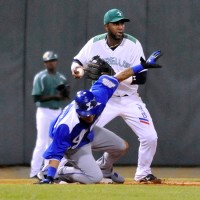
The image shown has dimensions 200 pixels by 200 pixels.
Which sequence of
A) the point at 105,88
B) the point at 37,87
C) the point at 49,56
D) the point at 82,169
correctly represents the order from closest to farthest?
the point at 105,88
the point at 82,169
the point at 37,87
the point at 49,56

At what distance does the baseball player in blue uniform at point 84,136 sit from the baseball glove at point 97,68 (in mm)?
225

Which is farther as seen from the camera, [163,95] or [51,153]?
[163,95]

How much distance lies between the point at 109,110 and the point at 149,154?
686 millimetres

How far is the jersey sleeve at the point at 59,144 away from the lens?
1093cm

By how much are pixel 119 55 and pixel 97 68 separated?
381 mm

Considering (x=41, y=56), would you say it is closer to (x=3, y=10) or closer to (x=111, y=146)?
(x=3, y=10)

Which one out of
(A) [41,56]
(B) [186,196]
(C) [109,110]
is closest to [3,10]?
(A) [41,56]

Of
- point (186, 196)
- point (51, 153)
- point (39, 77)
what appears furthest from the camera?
point (39, 77)

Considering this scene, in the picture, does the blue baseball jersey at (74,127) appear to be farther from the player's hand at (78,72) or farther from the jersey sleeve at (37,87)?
the jersey sleeve at (37,87)

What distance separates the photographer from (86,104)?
35.8 ft

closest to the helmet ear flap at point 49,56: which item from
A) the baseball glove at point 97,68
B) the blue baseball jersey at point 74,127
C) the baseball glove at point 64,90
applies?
the baseball glove at point 64,90

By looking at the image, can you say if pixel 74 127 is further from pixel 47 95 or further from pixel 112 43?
pixel 47 95

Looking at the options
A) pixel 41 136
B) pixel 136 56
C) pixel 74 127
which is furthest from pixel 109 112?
pixel 41 136

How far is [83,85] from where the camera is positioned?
52.0 ft
